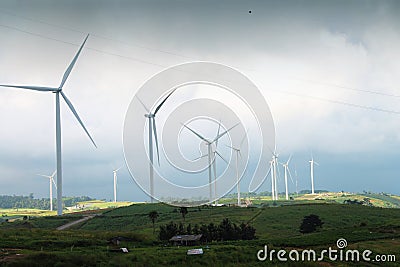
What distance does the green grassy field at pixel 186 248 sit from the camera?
2058 inches

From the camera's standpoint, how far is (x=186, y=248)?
6319 cm

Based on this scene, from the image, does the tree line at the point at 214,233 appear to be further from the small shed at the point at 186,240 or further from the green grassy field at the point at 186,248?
the small shed at the point at 186,240

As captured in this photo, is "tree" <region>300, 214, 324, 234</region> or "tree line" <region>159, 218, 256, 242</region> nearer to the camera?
"tree line" <region>159, 218, 256, 242</region>

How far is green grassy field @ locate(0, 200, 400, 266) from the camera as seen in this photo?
5228cm
